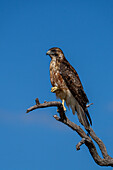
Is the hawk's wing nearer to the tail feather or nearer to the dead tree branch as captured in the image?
the tail feather

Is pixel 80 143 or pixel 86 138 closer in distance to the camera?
pixel 80 143

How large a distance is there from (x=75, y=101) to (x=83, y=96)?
0.33m

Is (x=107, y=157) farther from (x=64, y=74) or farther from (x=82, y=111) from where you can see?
(x=64, y=74)

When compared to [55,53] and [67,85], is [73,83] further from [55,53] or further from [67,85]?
[55,53]

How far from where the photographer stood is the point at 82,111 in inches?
418

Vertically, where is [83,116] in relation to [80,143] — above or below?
above

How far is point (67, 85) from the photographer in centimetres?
1038

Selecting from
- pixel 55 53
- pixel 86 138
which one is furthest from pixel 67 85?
pixel 86 138

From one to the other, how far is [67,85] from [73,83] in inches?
9.6

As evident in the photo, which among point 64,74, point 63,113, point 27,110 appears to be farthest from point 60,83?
point 27,110

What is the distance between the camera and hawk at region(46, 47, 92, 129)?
10.3 m

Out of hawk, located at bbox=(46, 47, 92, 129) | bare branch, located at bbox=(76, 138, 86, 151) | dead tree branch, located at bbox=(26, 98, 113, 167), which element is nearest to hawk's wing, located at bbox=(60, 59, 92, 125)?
hawk, located at bbox=(46, 47, 92, 129)

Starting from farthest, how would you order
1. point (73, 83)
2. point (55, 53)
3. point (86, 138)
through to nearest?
point (55, 53) < point (73, 83) < point (86, 138)

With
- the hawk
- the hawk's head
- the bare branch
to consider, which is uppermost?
the hawk's head
